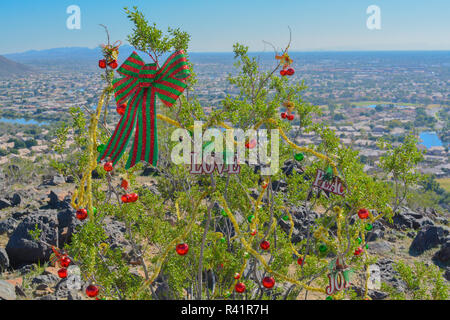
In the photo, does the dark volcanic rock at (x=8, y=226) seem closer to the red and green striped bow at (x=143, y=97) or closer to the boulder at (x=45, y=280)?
the boulder at (x=45, y=280)

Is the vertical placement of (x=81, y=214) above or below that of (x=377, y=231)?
above

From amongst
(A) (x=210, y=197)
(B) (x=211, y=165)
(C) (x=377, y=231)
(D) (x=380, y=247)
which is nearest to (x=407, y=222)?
(C) (x=377, y=231)

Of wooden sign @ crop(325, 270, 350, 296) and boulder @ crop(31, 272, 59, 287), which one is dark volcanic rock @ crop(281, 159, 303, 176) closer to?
wooden sign @ crop(325, 270, 350, 296)

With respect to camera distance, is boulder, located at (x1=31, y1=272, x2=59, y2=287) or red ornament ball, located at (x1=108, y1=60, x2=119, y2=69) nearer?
red ornament ball, located at (x1=108, y1=60, x2=119, y2=69)

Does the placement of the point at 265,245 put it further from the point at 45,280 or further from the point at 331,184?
the point at 45,280

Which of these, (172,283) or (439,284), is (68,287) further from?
(439,284)

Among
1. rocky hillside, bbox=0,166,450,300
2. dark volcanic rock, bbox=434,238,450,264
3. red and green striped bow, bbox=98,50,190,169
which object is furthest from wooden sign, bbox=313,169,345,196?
dark volcanic rock, bbox=434,238,450,264

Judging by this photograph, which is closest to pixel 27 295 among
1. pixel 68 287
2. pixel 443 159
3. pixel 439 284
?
pixel 68 287
